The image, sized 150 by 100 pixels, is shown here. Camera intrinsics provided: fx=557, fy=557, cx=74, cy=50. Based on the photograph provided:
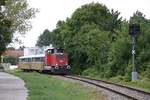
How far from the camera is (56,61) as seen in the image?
218 ft

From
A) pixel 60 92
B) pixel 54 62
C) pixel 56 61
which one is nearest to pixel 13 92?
pixel 60 92

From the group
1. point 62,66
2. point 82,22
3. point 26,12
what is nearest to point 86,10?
point 82,22

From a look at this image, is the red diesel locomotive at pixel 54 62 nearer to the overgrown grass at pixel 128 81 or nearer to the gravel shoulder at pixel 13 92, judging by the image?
the overgrown grass at pixel 128 81

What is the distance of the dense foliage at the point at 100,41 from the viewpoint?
5032 cm

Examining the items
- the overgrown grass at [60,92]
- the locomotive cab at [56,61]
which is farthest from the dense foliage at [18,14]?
the overgrown grass at [60,92]

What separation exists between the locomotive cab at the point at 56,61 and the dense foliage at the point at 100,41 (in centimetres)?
268

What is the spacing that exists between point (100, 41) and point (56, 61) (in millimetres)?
5744

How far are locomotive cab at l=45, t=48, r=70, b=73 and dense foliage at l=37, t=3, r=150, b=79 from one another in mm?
2679

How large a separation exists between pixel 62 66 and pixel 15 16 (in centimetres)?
1114

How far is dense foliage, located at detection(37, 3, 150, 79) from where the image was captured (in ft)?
165

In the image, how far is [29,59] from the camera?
7925 cm

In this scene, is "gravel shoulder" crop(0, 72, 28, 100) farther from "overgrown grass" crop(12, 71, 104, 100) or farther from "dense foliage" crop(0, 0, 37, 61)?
"dense foliage" crop(0, 0, 37, 61)

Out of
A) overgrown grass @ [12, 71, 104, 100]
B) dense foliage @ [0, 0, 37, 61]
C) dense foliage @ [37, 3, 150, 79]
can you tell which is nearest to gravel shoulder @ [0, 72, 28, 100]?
overgrown grass @ [12, 71, 104, 100]

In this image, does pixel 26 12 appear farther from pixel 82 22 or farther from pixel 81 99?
pixel 81 99
